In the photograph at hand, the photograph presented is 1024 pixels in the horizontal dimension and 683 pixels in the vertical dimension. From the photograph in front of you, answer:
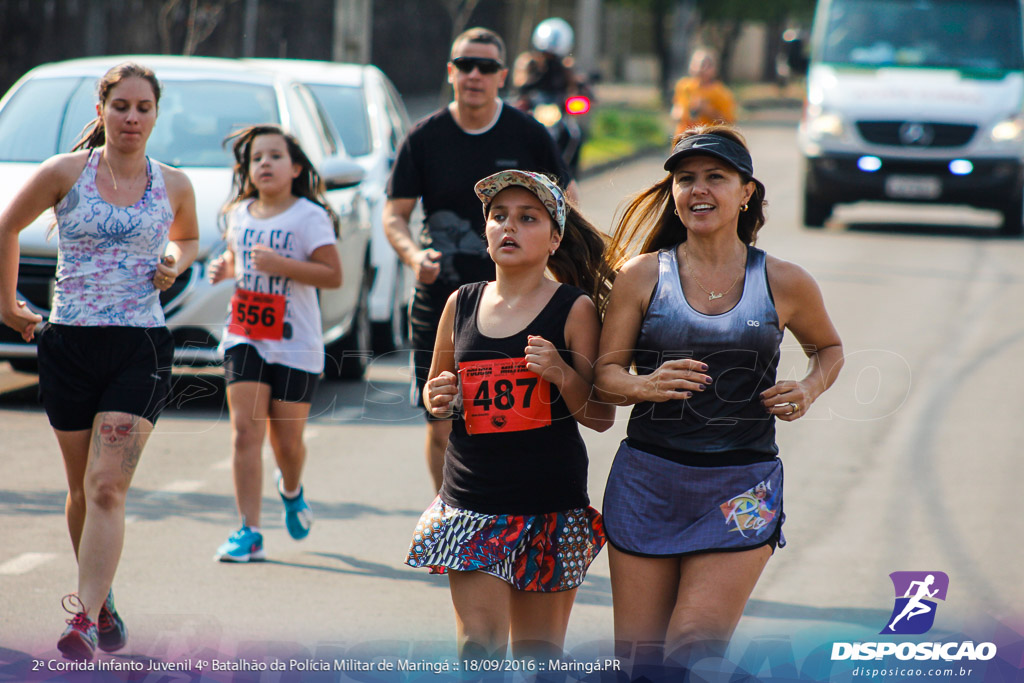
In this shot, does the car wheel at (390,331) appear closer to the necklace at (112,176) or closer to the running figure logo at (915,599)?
the running figure logo at (915,599)

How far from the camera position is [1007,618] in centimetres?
548

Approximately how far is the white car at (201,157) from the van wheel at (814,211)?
9.70 meters

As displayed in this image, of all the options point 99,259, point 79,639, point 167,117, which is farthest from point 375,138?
point 79,639

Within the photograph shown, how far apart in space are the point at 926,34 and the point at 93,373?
15.4 m

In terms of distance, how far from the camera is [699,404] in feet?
12.4

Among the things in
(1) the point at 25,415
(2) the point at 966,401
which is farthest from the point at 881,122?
(1) the point at 25,415

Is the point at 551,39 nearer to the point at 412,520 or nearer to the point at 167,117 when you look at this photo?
the point at 167,117

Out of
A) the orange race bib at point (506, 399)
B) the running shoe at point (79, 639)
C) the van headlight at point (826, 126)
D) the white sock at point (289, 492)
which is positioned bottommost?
the white sock at point (289, 492)

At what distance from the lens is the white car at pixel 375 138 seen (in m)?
10.4

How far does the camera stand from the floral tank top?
4.77 metres

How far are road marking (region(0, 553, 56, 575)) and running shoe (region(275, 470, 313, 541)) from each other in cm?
98

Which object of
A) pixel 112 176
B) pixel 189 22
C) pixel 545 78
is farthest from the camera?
pixel 189 22

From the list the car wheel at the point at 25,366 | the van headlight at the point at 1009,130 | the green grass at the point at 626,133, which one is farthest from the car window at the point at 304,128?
the green grass at the point at 626,133

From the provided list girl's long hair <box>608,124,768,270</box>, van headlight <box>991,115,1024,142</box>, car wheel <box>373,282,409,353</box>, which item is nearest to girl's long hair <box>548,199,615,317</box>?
girl's long hair <box>608,124,768,270</box>
